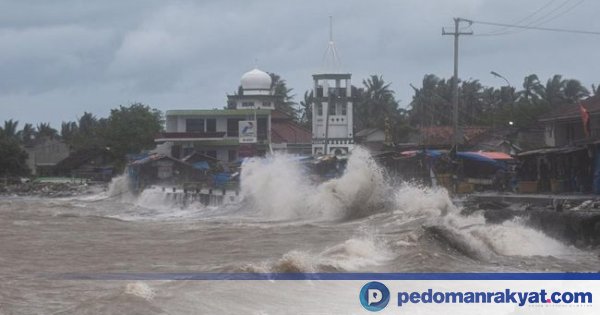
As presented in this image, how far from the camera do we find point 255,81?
233 ft

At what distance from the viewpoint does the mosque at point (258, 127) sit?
5416cm

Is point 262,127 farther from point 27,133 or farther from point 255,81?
point 27,133

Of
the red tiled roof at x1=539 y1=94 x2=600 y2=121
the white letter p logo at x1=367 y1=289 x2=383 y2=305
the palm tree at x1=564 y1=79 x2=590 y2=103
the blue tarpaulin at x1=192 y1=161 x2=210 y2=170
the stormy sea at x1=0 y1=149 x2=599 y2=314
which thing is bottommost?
the stormy sea at x1=0 y1=149 x2=599 y2=314

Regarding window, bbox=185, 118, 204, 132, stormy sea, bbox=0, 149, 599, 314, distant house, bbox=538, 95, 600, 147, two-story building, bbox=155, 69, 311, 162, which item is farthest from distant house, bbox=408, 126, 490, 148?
window, bbox=185, 118, 204, 132

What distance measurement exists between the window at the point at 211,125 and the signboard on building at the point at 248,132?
25.1 ft

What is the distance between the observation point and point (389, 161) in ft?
117

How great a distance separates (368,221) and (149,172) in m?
32.0

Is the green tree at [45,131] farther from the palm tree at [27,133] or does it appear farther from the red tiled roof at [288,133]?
the red tiled roof at [288,133]

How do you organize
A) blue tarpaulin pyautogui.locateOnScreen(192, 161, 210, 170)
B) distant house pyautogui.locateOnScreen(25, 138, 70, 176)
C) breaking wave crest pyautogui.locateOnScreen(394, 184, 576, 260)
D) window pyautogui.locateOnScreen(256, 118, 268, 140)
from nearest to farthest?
breaking wave crest pyautogui.locateOnScreen(394, 184, 576, 260)
blue tarpaulin pyautogui.locateOnScreen(192, 161, 210, 170)
window pyautogui.locateOnScreen(256, 118, 268, 140)
distant house pyautogui.locateOnScreen(25, 138, 70, 176)

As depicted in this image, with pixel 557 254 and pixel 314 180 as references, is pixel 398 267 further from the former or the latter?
pixel 314 180

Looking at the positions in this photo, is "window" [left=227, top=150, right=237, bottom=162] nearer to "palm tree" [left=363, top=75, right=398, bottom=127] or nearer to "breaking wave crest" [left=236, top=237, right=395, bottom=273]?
"palm tree" [left=363, top=75, right=398, bottom=127]

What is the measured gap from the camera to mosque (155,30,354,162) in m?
54.2

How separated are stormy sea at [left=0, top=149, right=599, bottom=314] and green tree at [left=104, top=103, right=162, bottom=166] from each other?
4042 cm

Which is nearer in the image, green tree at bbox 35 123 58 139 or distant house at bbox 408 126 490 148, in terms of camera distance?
distant house at bbox 408 126 490 148
